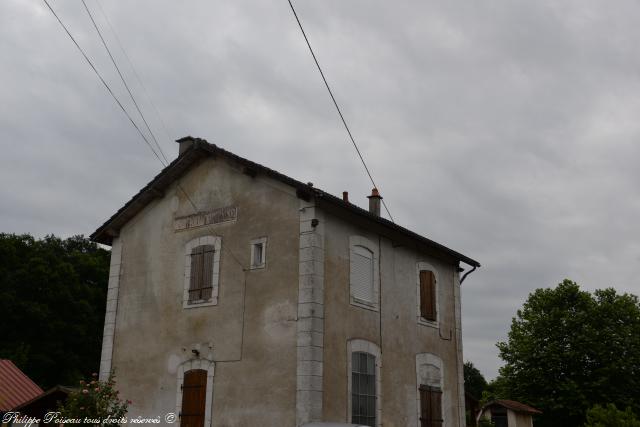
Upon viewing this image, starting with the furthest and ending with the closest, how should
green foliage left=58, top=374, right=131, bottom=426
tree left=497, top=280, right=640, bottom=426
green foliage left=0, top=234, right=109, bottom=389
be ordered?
1. green foliage left=0, top=234, right=109, bottom=389
2. tree left=497, top=280, right=640, bottom=426
3. green foliage left=58, top=374, right=131, bottom=426

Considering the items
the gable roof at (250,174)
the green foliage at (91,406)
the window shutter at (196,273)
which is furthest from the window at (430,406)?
the green foliage at (91,406)

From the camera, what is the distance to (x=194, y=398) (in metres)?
15.0

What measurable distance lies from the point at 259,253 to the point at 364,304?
8.69 feet

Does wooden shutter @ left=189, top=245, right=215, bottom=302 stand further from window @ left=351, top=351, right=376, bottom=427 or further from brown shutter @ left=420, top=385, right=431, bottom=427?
brown shutter @ left=420, top=385, right=431, bottom=427

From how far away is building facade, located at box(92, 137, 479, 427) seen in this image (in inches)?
555

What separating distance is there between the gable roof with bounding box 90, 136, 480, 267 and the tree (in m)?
18.3

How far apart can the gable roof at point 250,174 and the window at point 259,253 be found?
4.53 ft

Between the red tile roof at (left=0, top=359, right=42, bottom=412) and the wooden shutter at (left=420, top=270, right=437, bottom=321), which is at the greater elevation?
the wooden shutter at (left=420, top=270, right=437, bottom=321)

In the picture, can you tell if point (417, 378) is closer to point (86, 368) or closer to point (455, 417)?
point (455, 417)

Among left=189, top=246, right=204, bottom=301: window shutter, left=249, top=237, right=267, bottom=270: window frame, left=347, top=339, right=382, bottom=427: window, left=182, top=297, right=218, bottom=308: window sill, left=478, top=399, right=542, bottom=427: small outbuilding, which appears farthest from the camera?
left=478, top=399, right=542, bottom=427: small outbuilding

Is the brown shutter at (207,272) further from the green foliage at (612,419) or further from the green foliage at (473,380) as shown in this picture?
the green foliage at (473,380)

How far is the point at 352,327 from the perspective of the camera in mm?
15008

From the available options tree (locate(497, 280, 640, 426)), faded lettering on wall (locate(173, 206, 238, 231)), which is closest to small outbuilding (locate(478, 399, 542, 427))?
tree (locate(497, 280, 640, 426))

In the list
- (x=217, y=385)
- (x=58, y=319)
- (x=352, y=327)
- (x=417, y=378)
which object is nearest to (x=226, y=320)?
(x=217, y=385)
